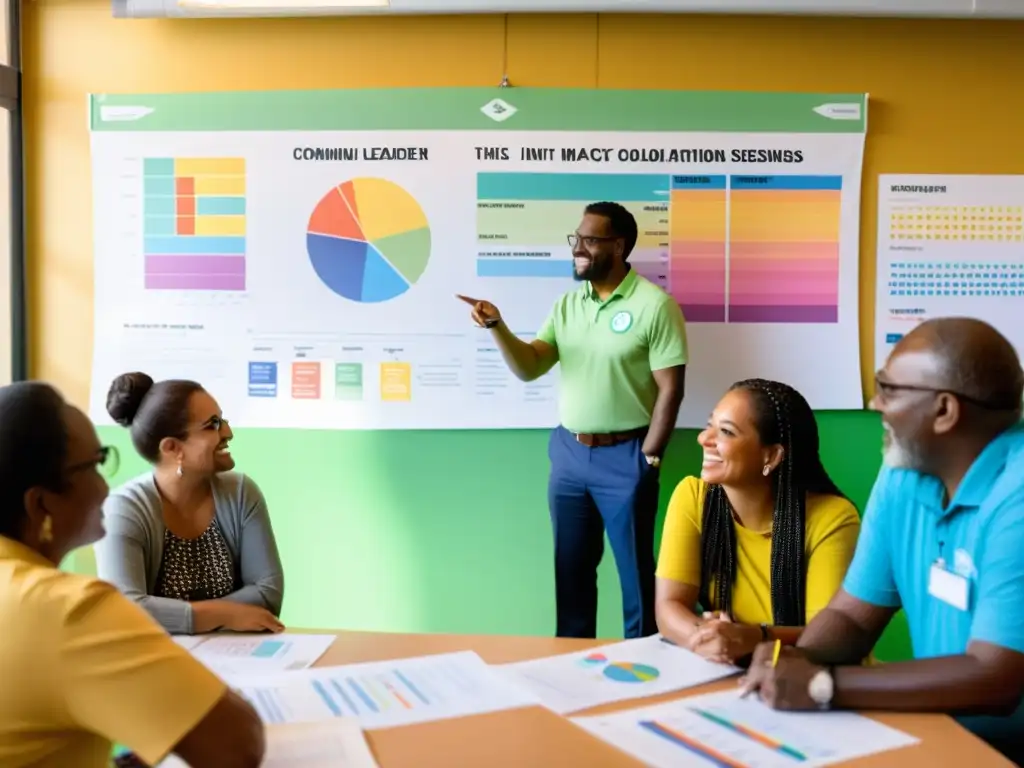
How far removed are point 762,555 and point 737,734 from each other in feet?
2.11

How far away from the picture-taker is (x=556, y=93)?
3217mm

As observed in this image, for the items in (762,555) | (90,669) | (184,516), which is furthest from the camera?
(184,516)

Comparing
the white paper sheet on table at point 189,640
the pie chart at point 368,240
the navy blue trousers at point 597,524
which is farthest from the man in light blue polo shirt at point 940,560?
the pie chart at point 368,240

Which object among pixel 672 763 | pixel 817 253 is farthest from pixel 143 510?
pixel 817 253

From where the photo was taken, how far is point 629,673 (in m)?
1.54

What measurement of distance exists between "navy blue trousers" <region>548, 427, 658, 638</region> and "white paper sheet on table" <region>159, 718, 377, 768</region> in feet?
5.65

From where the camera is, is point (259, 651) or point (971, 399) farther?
point (259, 651)

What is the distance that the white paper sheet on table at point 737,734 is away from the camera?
1227mm

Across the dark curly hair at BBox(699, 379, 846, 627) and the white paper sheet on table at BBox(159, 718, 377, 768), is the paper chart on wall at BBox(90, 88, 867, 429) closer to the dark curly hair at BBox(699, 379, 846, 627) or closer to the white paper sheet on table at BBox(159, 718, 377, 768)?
the dark curly hair at BBox(699, 379, 846, 627)

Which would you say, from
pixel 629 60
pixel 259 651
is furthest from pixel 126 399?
pixel 629 60

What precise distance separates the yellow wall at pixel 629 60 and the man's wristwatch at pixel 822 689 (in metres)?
2.15

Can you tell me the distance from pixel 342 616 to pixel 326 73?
80.1 inches

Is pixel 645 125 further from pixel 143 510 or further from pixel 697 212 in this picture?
pixel 143 510

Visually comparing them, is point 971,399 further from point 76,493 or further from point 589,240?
point 589,240
